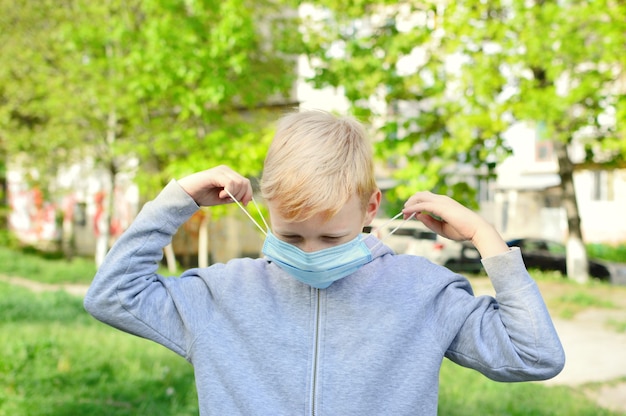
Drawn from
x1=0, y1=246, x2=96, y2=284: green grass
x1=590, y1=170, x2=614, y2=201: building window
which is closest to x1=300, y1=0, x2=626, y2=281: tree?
x1=0, y1=246, x2=96, y2=284: green grass

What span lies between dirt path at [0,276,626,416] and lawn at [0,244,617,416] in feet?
1.23

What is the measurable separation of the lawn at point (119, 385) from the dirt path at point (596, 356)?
38 cm

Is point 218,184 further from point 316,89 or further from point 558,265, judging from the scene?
point 558,265

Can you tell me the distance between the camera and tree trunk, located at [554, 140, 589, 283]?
13.8 meters

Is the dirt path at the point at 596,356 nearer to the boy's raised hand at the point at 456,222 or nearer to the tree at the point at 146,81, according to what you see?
the boy's raised hand at the point at 456,222

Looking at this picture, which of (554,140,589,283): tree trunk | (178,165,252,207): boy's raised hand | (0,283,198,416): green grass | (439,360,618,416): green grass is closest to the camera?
(178,165,252,207): boy's raised hand

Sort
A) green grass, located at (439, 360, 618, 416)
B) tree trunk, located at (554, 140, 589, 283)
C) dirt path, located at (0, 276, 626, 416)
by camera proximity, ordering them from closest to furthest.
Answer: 1. green grass, located at (439, 360, 618, 416)
2. dirt path, located at (0, 276, 626, 416)
3. tree trunk, located at (554, 140, 589, 283)

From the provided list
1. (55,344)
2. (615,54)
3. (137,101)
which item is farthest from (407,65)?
(55,344)

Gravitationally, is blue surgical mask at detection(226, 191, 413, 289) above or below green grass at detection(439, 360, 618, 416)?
above

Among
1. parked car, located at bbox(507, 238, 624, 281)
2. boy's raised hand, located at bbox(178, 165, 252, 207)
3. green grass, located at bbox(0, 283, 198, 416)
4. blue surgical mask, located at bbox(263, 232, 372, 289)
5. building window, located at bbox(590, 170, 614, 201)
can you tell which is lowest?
parked car, located at bbox(507, 238, 624, 281)

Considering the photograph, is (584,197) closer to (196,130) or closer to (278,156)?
(196,130)

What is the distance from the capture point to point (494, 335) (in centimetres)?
164

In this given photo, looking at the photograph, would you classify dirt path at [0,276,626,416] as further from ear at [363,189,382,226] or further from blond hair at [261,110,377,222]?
blond hair at [261,110,377,222]

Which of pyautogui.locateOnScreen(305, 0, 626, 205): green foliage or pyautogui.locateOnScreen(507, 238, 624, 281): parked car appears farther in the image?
pyautogui.locateOnScreen(507, 238, 624, 281): parked car
